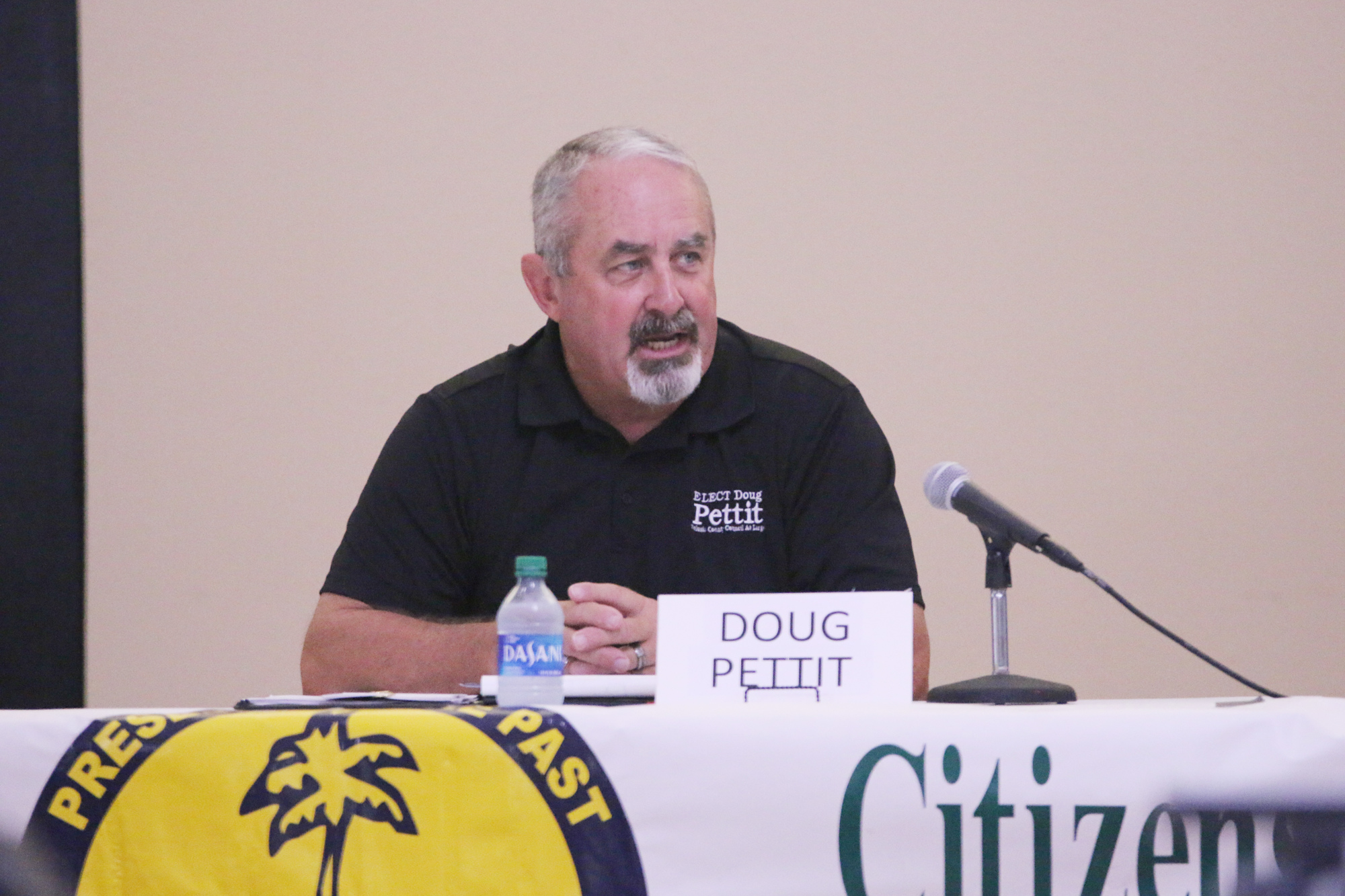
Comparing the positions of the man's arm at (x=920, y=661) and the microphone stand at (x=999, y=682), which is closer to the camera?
the microphone stand at (x=999, y=682)

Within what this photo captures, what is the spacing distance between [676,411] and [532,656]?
883mm

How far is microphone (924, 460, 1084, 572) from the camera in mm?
1305

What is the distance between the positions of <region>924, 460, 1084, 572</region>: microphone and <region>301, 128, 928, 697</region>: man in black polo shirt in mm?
511

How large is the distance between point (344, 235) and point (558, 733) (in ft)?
6.93

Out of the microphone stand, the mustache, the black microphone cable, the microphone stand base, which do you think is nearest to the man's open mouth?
the mustache

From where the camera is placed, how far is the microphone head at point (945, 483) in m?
1.39

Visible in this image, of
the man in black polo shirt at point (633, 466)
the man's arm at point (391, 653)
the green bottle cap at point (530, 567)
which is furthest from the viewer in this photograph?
the man in black polo shirt at point (633, 466)

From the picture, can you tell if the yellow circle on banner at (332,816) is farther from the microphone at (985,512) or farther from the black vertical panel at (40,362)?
the black vertical panel at (40,362)

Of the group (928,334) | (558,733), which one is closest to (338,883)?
(558,733)

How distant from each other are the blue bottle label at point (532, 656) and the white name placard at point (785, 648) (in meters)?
0.10

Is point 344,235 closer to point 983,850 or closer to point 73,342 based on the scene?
point 73,342

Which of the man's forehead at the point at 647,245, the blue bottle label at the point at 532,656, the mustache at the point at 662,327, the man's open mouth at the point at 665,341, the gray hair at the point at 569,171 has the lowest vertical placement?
the blue bottle label at the point at 532,656

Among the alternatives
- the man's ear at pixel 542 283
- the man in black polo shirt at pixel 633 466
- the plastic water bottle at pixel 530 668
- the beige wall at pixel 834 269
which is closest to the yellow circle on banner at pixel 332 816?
the plastic water bottle at pixel 530 668

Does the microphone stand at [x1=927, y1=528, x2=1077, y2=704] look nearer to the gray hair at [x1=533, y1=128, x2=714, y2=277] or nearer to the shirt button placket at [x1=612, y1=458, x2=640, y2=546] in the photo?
the shirt button placket at [x1=612, y1=458, x2=640, y2=546]
